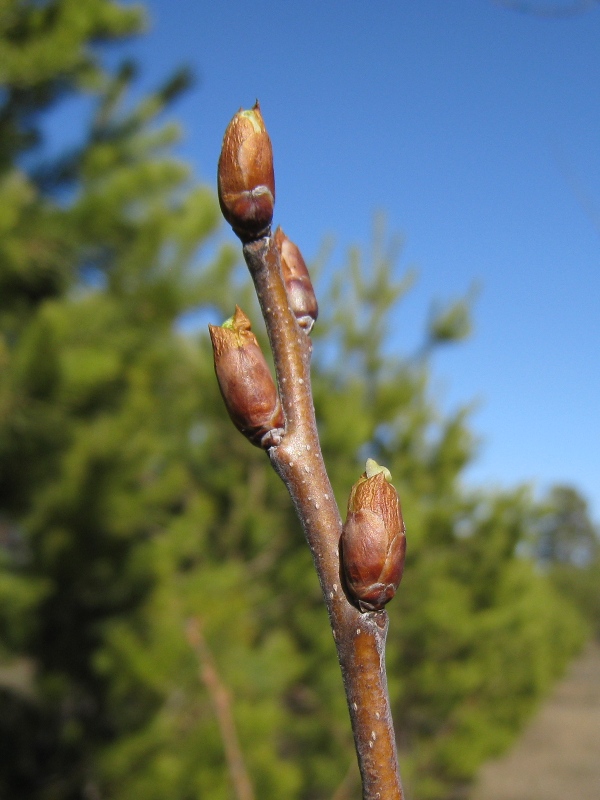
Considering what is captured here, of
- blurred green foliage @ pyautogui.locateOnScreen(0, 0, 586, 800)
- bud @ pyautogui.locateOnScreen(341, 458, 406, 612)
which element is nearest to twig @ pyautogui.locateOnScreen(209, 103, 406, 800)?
bud @ pyautogui.locateOnScreen(341, 458, 406, 612)

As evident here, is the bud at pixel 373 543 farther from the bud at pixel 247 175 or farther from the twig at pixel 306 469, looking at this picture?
the bud at pixel 247 175

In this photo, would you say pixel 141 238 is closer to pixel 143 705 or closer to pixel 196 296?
pixel 196 296

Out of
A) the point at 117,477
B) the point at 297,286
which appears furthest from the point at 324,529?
the point at 117,477

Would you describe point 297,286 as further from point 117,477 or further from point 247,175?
point 117,477

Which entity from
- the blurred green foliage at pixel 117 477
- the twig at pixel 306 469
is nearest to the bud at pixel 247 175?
the twig at pixel 306 469

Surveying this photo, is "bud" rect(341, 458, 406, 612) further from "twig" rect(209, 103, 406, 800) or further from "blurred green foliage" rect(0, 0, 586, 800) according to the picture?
"blurred green foliage" rect(0, 0, 586, 800)
